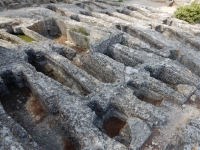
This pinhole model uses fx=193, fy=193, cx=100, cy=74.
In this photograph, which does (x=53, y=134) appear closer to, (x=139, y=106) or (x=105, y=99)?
(x=105, y=99)

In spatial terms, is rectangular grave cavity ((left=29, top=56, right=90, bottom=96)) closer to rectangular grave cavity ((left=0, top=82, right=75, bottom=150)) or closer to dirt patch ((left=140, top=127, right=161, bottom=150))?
rectangular grave cavity ((left=0, top=82, right=75, bottom=150))

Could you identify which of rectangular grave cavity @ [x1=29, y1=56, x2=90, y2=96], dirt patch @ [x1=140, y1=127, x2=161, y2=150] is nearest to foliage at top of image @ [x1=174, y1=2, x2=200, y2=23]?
rectangular grave cavity @ [x1=29, y1=56, x2=90, y2=96]

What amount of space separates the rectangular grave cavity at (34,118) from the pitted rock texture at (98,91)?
40mm

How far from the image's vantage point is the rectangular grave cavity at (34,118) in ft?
25.0

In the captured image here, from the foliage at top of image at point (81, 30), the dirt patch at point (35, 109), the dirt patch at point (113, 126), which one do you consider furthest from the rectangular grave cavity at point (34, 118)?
the foliage at top of image at point (81, 30)

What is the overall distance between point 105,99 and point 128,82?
5.43 feet

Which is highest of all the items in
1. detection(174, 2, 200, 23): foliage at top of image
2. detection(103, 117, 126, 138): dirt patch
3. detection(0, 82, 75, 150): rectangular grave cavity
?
detection(174, 2, 200, 23): foliage at top of image

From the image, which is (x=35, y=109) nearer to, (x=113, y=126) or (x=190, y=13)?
(x=113, y=126)

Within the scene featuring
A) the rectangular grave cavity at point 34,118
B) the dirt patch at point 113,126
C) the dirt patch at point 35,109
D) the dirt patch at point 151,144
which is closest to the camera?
the dirt patch at point 151,144

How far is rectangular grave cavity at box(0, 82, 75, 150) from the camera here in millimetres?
7633

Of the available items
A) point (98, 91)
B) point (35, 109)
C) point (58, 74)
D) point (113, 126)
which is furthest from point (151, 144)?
point (58, 74)

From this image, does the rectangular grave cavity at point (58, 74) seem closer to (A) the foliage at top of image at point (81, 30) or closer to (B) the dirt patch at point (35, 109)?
(B) the dirt patch at point (35, 109)

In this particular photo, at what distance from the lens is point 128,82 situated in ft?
29.5

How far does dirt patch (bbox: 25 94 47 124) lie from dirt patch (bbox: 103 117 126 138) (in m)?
2.88
